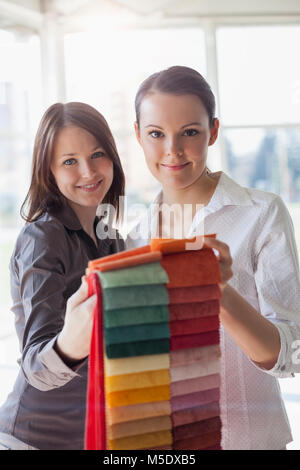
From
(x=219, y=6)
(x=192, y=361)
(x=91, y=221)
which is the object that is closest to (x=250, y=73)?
(x=219, y=6)

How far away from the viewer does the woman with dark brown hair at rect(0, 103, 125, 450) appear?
454 mm

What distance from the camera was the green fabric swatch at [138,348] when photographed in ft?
1.18

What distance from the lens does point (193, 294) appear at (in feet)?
1.27

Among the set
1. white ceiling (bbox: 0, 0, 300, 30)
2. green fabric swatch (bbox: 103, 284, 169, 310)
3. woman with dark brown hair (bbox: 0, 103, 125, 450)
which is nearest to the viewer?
green fabric swatch (bbox: 103, 284, 169, 310)

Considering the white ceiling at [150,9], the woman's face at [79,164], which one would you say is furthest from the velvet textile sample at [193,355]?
the white ceiling at [150,9]

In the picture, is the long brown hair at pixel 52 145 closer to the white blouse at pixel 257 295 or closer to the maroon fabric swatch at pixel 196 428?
the white blouse at pixel 257 295

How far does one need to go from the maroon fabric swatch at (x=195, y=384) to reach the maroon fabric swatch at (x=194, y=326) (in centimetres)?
4

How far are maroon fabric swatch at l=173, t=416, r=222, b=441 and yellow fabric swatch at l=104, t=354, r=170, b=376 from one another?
0.22 ft

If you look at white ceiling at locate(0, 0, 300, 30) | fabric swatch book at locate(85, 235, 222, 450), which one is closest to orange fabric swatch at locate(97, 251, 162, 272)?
fabric swatch book at locate(85, 235, 222, 450)

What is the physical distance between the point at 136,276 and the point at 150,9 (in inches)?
16.0

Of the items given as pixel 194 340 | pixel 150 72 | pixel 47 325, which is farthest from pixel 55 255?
pixel 150 72

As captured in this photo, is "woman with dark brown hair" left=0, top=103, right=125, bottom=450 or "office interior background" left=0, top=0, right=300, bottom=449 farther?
"office interior background" left=0, top=0, right=300, bottom=449

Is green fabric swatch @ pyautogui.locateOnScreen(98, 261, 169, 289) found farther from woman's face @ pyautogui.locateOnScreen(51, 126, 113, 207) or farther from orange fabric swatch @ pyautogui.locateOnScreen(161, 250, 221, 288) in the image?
woman's face @ pyautogui.locateOnScreen(51, 126, 113, 207)

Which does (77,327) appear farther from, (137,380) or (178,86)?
(178,86)
